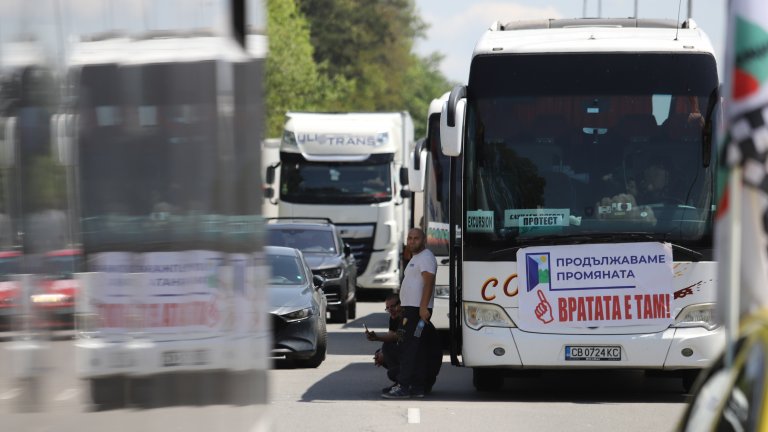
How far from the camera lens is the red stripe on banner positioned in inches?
114

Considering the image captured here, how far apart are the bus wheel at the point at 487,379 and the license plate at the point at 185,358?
10.3 m

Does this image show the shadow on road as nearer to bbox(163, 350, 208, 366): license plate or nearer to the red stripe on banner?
bbox(163, 350, 208, 366): license plate

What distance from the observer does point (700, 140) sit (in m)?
12.8


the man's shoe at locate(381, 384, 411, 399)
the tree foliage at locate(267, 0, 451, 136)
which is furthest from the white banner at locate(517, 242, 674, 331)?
the tree foliage at locate(267, 0, 451, 136)

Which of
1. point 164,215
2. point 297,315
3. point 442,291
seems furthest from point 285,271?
point 164,215

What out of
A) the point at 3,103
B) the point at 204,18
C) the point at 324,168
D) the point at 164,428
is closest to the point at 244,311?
the point at 164,428

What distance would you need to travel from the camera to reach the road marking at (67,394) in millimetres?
2988

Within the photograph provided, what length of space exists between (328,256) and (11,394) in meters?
22.3

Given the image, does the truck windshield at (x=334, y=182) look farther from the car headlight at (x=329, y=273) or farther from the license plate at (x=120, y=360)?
the license plate at (x=120, y=360)

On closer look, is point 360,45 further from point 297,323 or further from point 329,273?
point 297,323

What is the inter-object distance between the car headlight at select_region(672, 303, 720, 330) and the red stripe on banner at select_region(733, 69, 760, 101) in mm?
10095

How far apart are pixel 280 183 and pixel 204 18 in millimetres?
27351

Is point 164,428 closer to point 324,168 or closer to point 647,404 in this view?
point 647,404

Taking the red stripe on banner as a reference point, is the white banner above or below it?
below
